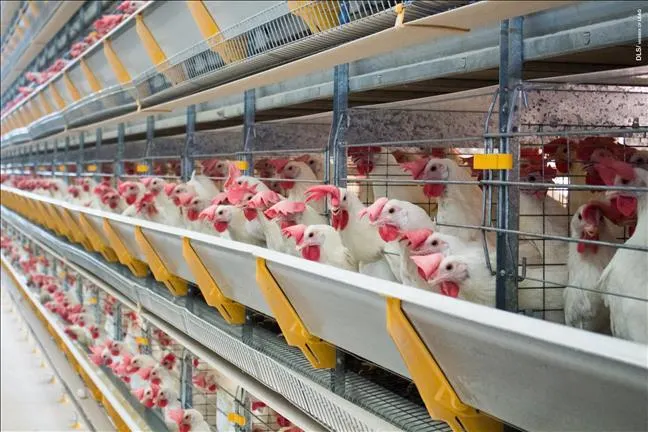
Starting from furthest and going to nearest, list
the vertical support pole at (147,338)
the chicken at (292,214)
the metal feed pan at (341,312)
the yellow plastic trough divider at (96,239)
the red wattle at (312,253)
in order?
the vertical support pole at (147,338) → the yellow plastic trough divider at (96,239) → the chicken at (292,214) → the red wattle at (312,253) → the metal feed pan at (341,312)

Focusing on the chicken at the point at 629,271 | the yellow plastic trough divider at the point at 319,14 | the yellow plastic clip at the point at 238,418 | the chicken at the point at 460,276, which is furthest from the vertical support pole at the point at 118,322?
the chicken at the point at 629,271

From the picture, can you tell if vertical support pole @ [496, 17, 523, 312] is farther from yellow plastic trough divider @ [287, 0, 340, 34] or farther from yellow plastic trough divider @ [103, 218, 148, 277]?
yellow plastic trough divider @ [103, 218, 148, 277]

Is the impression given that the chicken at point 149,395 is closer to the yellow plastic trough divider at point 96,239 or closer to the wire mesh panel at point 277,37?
the yellow plastic trough divider at point 96,239

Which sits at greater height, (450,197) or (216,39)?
(216,39)

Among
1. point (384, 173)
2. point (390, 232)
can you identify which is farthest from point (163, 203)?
point (390, 232)

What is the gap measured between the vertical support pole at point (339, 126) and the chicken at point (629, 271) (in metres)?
0.99

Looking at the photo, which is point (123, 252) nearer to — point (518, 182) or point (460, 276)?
point (460, 276)

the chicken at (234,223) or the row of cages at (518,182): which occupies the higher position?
the row of cages at (518,182)

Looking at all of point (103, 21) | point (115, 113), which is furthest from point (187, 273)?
point (103, 21)

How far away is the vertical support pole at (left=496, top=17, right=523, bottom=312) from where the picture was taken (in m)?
1.43

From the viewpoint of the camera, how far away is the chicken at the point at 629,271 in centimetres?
119

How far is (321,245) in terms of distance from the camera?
1.89m

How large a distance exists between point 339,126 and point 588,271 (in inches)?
40.8

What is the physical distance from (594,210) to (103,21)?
4.53m
